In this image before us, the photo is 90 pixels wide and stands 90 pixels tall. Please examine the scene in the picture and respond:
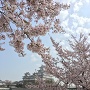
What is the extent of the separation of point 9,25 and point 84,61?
5.52 m

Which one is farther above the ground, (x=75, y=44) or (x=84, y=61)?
(x=75, y=44)

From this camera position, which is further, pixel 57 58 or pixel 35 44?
pixel 57 58

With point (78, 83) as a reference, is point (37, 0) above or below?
above

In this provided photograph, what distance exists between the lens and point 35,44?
7.92 metres

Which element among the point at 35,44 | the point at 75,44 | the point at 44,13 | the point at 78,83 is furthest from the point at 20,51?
the point at 75,44

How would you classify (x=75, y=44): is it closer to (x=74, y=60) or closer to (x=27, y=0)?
(x=74, y=60)

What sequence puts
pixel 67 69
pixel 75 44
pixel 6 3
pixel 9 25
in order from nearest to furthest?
pixel 6 3 → pixel 9 25 → pixel 67 69 → pixel 75 44

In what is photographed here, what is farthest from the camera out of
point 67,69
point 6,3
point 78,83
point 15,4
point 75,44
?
point 75,44

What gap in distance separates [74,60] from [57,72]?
44.0 inches

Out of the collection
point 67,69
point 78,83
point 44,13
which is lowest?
point 78,83

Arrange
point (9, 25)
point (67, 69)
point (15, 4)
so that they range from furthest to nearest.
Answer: point (67, 69) < point (9, 25) < point (15, 4)

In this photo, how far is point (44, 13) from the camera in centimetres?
798

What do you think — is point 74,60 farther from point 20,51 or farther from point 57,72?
point 20,51

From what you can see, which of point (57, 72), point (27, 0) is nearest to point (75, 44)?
point (57, 72)
